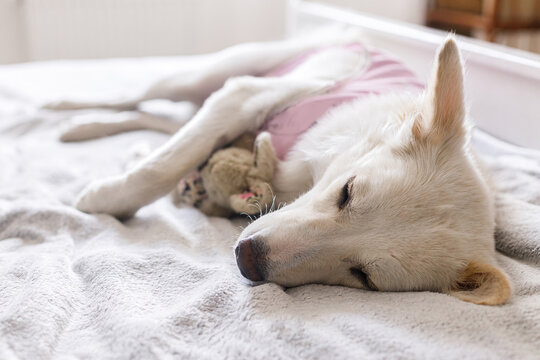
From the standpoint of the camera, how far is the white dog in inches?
45.4

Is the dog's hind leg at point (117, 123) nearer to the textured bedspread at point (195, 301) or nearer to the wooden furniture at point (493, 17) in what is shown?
the textured bedspread at point (195, 301)

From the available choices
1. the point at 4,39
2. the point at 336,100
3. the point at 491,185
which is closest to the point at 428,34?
the point at 336,100

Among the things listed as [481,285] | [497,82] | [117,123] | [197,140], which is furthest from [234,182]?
[497,82]

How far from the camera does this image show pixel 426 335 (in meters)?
0.95

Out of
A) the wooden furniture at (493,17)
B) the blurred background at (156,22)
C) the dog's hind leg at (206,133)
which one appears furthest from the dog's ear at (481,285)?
the blurred background at (156,22)

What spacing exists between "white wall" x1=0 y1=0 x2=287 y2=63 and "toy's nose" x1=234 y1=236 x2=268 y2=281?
351 cm

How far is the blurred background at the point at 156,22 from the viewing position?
13.4 ft

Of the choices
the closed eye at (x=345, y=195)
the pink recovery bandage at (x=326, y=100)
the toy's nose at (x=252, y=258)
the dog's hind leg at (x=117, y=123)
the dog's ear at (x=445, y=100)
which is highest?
the dog's ear at (x=445, y=100)

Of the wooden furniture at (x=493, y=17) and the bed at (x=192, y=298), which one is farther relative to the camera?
the wooden furniture at (x=493, y=17)

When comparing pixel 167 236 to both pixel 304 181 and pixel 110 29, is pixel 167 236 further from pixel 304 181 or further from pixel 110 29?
pixel 110 29

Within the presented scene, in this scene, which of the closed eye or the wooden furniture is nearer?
the closed eye

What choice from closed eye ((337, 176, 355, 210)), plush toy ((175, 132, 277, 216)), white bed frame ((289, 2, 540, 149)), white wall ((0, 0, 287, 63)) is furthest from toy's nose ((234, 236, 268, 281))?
white wall ((0, 0, 287, 63))

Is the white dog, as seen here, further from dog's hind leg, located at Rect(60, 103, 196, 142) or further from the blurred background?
the blurred background

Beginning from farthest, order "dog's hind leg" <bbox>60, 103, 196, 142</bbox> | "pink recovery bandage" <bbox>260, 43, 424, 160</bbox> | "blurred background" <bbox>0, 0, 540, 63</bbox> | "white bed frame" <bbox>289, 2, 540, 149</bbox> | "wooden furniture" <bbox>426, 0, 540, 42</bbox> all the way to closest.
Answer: "blurred background" <bbox>0, 0, 540, 63</bbox>, "wooden furniture" <bbox>426, 0, 540, 42</bbox>, "dog's hind leg" <bbox>60, 103, 196, 142</bbox>, "white bed frame" <bbox>289, 2, 540, 149</bbox>, "pink recovery bandage" <bbox>260, 43, 424, 160</bbox>
